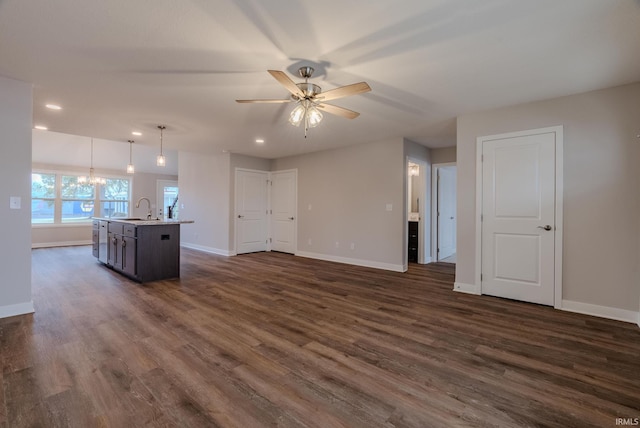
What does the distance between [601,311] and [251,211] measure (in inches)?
252

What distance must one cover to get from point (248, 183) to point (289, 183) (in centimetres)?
102

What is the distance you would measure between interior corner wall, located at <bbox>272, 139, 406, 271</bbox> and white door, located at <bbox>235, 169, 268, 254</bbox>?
3.39 feet

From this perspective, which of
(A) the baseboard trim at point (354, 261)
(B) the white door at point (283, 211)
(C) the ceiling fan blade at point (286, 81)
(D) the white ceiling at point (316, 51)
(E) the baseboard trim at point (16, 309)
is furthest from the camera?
(B) the white door at point (283, 211)

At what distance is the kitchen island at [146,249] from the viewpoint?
4.36m

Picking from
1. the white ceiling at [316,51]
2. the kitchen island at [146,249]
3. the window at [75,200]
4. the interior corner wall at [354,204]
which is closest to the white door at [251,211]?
the interior corner wall at [354,204]

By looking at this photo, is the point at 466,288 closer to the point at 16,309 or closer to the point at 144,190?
the point at 16,309

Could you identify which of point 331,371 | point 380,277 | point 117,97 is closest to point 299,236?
point 380,277

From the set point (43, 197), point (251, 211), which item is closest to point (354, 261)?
point (251, 211)

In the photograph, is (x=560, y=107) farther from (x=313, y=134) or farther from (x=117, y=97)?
(x=117, y=97)

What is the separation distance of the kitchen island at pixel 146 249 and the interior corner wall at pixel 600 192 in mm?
5374

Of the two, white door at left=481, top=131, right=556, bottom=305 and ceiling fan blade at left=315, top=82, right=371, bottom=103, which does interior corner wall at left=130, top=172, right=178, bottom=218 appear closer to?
ceiling fan blade at left=315, top=82, right=371, bottom=103

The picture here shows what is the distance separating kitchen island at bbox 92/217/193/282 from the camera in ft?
14.3

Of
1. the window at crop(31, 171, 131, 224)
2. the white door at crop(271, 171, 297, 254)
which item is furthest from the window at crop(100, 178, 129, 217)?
the white door at crop(271, 171, 297, 254)

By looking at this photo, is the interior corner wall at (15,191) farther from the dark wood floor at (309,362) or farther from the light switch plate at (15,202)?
the dark wood floor at (309,362)
